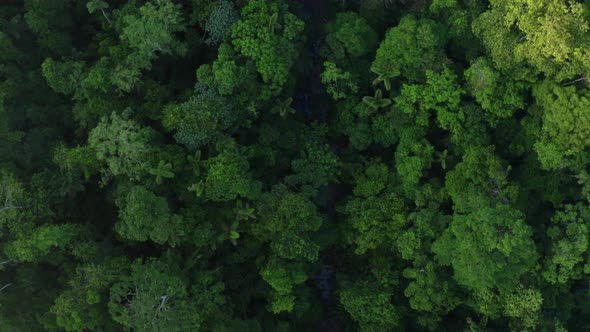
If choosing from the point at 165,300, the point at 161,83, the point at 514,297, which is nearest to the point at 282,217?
the point at 165,300

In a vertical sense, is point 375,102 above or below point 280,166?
above

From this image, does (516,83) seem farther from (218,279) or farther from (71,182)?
(71,182)

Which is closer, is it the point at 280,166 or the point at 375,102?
the point at 375,102

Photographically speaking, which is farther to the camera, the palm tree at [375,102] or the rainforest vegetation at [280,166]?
the palm tree at [375,102]

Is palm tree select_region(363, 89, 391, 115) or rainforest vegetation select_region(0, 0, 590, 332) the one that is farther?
palm tree select_region(363, 89, 391, 115)
